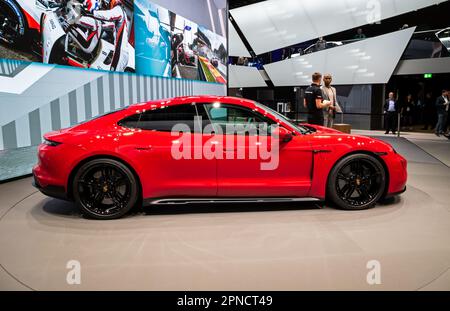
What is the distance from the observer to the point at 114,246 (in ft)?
9.66

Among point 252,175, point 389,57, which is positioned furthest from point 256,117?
point 389,57

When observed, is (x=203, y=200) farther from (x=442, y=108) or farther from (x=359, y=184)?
(x=442, y=108)

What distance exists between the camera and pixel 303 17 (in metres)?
16.3

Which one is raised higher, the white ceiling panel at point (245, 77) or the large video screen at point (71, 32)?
the white ceiling panel at point (245, 77)

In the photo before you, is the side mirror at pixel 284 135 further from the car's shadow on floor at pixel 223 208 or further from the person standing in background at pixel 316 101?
the person standing in background at pixel 316 101

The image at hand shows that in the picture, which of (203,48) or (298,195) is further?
(203,48)

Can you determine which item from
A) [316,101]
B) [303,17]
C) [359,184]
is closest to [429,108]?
[303,17]

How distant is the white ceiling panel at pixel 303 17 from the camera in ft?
46.8

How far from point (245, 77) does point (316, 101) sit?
568 inches

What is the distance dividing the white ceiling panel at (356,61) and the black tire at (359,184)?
11978 millimetres

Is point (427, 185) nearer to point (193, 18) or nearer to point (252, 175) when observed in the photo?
point (252, 175)

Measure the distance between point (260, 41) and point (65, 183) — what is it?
53.7 feet

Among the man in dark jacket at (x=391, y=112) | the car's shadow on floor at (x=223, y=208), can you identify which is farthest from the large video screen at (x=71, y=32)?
the man in dark jacket at (x=391, y=112)

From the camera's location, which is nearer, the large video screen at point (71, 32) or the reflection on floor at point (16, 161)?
the large video screen at point (71, 32)
